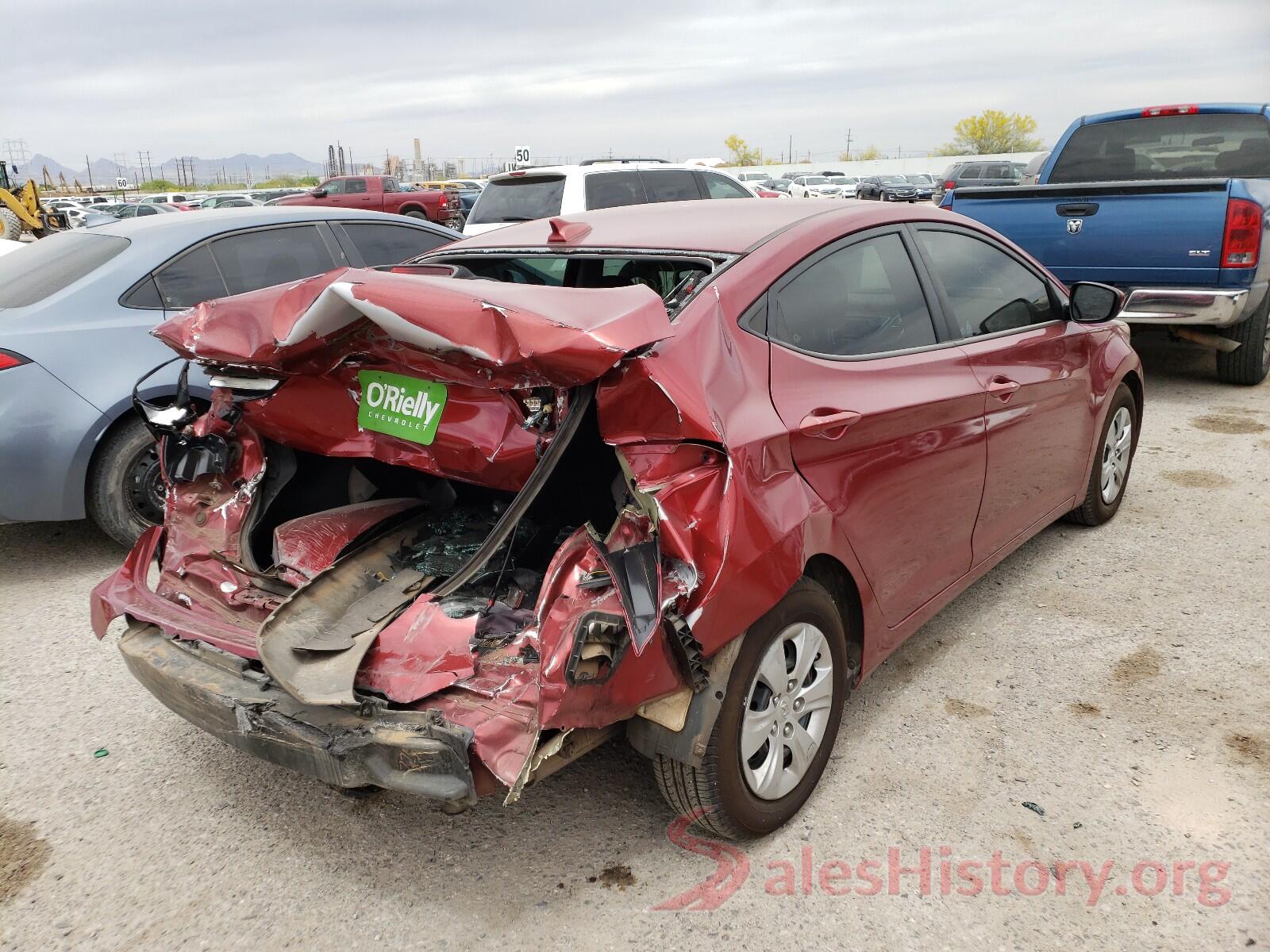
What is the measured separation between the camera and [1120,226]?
6.94 meters

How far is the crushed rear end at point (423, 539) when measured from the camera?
2172 millimetres

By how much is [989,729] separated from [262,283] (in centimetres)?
437

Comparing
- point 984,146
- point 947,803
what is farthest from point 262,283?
point 984,146

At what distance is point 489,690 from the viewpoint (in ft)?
7.56

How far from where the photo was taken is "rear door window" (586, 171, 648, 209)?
9.39 metres

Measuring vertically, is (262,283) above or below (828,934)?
above

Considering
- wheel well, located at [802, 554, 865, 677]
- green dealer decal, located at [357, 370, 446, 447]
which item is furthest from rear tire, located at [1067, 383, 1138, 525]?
green dealer decal, located at [357, 370, 446, 447]

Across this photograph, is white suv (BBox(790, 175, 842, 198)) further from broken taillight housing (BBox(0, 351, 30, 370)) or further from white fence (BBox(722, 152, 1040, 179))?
broken taillight housing (BBox(0, 351, 30, 370))

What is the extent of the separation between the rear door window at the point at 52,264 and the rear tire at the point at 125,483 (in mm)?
808

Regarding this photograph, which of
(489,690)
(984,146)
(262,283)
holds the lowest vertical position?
(489,690)

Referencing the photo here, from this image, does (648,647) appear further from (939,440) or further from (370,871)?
(939,440)

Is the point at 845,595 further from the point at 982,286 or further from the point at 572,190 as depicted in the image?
the point at 572,190

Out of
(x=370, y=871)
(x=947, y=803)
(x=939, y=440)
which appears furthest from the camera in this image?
(x=939, y=440)

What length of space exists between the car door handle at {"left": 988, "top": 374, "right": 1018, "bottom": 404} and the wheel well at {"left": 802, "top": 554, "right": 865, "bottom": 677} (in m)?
1.04
